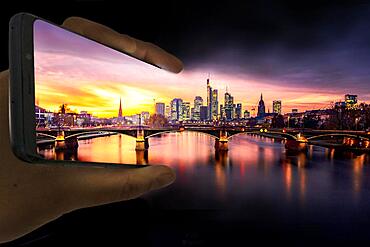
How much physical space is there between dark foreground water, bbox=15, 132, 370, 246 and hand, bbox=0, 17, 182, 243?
5.90 ft

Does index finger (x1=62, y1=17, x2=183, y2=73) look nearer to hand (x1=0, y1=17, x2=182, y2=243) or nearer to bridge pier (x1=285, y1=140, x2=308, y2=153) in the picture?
hand (x1=0, y1=17, x2=182, y2=243)

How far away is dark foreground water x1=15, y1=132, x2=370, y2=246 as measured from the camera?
311 cm

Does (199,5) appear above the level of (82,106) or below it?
above

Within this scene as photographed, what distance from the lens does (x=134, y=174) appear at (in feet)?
1.11

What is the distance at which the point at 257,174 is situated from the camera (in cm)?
538

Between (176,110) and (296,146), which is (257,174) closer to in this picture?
(296,146)

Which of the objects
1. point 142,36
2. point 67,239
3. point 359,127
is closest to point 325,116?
point 359,127

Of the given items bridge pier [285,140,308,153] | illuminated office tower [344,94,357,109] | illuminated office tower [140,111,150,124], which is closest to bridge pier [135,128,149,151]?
illuminated office tower [140,111,150,124]

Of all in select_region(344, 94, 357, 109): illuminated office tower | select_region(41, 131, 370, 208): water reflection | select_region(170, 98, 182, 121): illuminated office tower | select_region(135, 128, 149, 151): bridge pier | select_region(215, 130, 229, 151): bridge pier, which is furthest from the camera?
select_region(215, 130, 229, 151): bridge pier

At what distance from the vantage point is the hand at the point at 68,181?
29 cm

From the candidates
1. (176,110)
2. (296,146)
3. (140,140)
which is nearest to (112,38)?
(176,110)

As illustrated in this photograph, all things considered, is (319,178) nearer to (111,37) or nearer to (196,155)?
(196,155)

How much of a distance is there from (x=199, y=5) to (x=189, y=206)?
11.4 feet

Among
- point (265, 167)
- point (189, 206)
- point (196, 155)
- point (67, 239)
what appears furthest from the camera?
point (196, 155)
